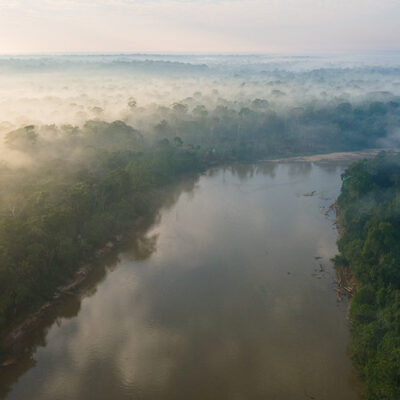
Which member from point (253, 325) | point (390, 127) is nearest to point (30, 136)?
point (253, 325)

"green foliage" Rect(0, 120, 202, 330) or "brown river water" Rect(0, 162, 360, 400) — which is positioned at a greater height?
"green foliage" Rect(0, 120, 202, 330)

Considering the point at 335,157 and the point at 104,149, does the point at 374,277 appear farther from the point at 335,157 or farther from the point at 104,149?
the point at 335,157

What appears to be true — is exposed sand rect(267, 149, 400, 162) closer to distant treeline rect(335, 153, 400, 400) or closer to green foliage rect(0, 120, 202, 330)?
green foliage rect(0, 120, 202, 330)

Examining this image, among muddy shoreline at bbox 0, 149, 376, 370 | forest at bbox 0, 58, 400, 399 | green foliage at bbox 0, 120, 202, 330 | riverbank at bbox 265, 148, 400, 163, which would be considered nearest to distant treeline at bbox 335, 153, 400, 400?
forest at bbox 0, 58, 400, 399

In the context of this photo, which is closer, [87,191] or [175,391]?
[175,391]

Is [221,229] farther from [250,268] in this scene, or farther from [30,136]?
[30,136]

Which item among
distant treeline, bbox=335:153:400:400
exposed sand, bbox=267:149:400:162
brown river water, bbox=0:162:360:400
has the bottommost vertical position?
exposed sand, bbox=267:149:400:162

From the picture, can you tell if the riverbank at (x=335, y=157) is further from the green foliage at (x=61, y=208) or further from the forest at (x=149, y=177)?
the green foliage at (x=61, y=208)

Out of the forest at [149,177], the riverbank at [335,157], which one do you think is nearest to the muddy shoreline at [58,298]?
the forest at [149,177]
